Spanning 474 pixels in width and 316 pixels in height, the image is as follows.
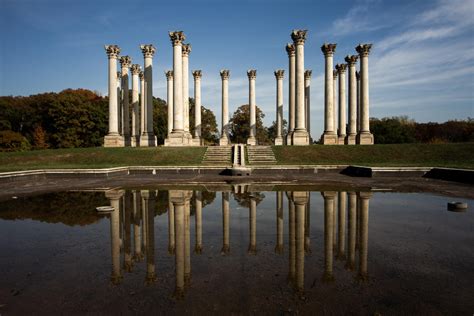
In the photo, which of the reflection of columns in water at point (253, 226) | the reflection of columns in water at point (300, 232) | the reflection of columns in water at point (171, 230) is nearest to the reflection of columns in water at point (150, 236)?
the reflection of columns in water at point (171, 230)

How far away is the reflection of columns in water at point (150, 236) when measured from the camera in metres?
5.19

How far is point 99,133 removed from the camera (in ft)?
239

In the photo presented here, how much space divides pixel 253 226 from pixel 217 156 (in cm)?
2683

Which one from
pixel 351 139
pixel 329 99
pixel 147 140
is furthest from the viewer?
pixel 147 140

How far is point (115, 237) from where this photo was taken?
732cm

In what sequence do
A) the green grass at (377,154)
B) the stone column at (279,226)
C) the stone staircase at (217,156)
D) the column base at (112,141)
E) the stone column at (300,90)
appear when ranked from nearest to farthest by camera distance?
the stone column at (279,226) → the green grass at (377,154) → the stone staircase at (217,156) → the stone column at (300,90) → the column base at (112,141)

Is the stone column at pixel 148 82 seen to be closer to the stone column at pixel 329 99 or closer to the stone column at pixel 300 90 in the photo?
the stone column at pixel 300 90

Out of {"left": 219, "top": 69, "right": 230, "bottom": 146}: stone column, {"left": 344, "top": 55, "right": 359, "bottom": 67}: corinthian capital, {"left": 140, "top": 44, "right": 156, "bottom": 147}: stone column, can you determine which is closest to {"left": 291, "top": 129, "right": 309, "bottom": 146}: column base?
{"left": 344, "top": 55, "right": 359, "bottom": 67}: corinthian capital

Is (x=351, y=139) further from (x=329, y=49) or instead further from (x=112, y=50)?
(x=112, y=50)

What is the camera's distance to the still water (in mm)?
4176

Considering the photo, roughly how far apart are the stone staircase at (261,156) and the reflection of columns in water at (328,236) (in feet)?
66.6

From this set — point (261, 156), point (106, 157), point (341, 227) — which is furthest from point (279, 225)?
point (106, 157)

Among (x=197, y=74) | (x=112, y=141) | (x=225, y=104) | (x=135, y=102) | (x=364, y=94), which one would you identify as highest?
(x=197, y=74)

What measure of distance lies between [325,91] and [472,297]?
139ft
